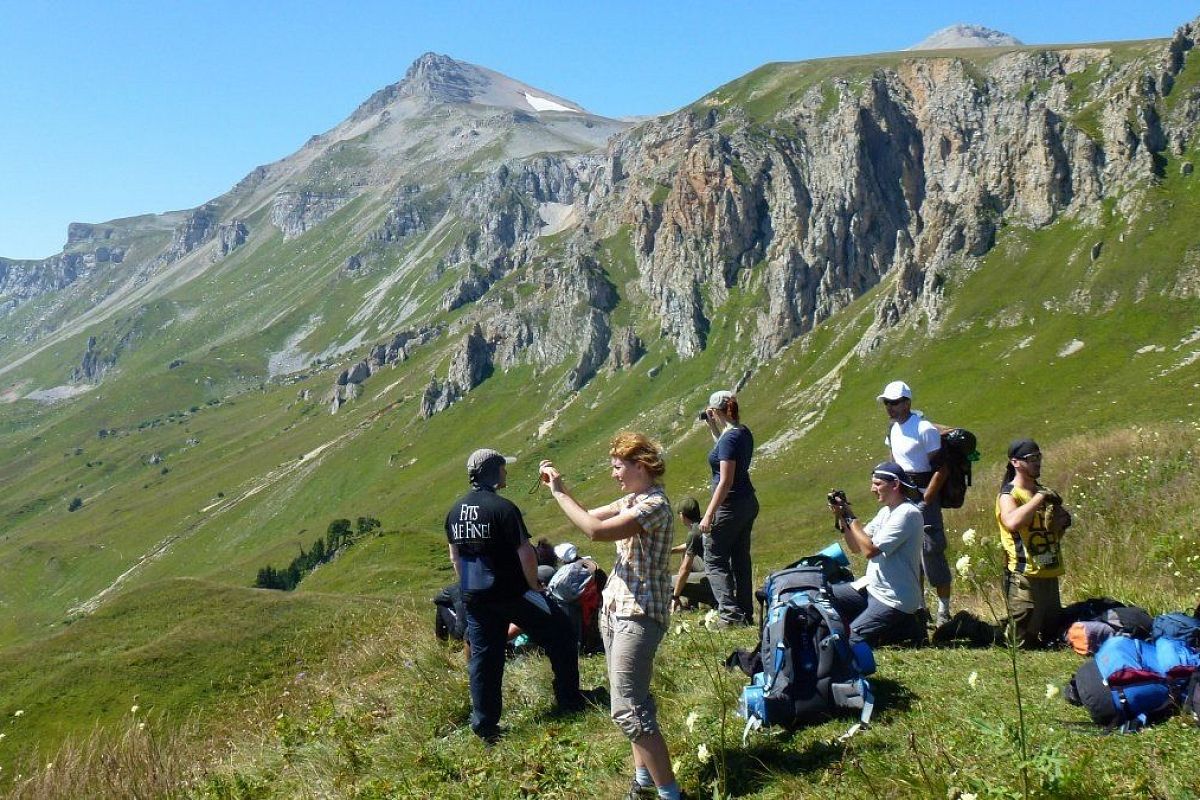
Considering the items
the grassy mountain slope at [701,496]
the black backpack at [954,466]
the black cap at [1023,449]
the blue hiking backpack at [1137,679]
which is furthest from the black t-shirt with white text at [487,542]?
the black backpack at [954,466]

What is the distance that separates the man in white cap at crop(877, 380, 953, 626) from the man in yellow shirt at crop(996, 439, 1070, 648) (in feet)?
4.96

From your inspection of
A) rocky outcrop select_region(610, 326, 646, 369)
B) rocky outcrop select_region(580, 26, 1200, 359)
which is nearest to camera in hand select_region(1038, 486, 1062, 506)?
rocky outcrop select_region(580, 26, 1200, 359)

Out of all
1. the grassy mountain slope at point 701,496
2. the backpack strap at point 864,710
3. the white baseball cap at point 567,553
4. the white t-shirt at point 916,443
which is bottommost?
the grassy mountain slope at point 701,496

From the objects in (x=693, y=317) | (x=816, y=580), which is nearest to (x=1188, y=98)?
(x=693, y=317)

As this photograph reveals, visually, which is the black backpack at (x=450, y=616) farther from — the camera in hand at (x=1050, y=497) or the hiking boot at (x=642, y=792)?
the camera in hand at (x=1050, y=497)

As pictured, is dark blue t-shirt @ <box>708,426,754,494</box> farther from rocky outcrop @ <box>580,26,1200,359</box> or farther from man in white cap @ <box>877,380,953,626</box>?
rocky outcrop @ <box>580,26,1200,359</box>

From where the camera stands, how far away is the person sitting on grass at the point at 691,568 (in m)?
14.0

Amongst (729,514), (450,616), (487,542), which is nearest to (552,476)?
(487,542)

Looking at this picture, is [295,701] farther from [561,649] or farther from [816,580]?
[816,580]

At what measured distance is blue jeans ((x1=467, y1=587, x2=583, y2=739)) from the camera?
9188 mm

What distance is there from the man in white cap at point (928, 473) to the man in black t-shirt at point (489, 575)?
5.68 meters

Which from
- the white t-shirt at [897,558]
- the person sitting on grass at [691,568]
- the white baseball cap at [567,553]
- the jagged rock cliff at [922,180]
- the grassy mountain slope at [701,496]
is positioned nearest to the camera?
the grassy mountain slope at [701,496]

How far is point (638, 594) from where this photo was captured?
6941 mm

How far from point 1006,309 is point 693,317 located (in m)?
86.0
